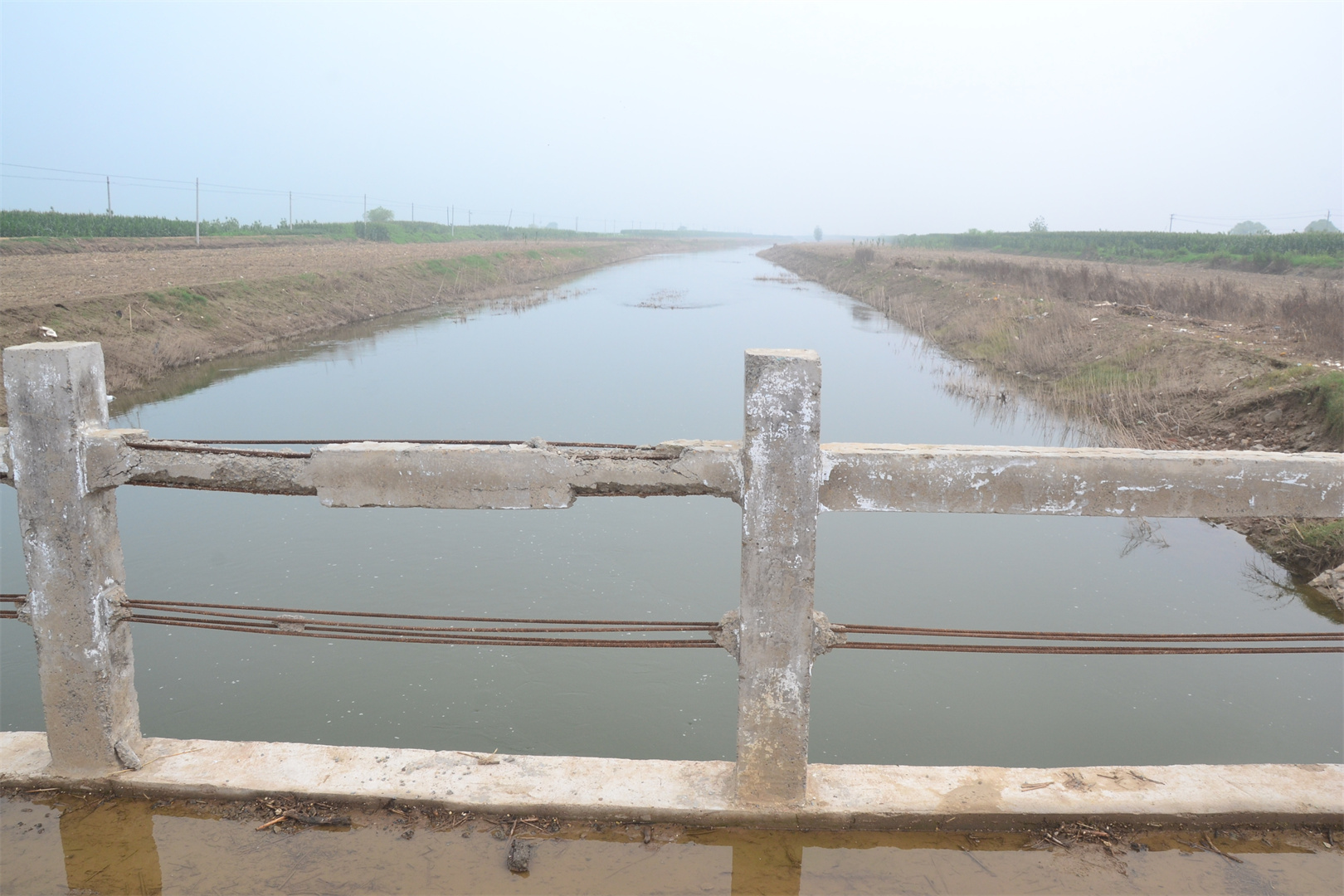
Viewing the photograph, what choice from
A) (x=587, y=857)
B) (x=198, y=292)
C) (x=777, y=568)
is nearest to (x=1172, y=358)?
(x=777, y=568)

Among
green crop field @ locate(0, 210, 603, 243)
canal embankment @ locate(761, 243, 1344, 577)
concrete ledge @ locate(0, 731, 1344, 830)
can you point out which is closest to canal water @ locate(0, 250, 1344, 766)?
canal embankment @ locate(761, 243, 1344, 577)

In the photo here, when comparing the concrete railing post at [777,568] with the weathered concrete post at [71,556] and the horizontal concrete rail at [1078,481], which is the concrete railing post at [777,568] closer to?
the horizontal concrete rail at [1078,481]

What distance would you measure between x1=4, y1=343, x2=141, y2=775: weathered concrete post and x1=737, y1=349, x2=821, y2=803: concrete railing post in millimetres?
1909

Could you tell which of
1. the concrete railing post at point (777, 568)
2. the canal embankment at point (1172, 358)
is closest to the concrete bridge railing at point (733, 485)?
the concrete railing post at point (777, 568)

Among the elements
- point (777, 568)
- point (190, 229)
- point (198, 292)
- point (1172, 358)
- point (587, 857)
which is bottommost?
point (587, 857)

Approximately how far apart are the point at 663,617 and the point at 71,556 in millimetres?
3684

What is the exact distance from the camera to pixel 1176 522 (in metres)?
8.05

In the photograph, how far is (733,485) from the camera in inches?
95.6

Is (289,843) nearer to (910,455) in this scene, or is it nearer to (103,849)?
(103,849)

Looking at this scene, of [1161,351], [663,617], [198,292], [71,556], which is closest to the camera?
[71,556]

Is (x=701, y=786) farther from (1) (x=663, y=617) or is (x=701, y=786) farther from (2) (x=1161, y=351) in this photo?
(2) (x=1161, y=351)

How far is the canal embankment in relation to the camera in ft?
27.5

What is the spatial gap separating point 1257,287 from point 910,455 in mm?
23634

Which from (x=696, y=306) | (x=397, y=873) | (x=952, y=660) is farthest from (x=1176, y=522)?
(x=696, y=306)
